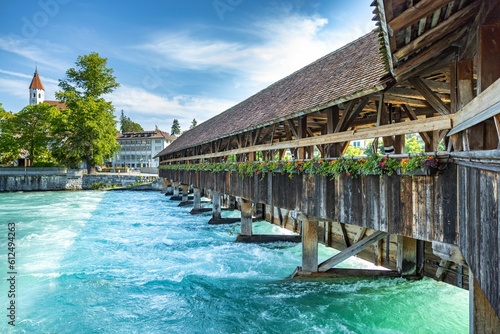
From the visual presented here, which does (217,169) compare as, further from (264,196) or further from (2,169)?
(2,169)

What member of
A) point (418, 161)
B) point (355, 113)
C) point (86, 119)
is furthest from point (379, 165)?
point (86, 119)

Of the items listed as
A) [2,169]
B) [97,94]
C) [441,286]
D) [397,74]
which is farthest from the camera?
[97,94]

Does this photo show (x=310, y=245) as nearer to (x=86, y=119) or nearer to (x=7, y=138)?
(x=86, y=119)

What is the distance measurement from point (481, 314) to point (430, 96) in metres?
2.63

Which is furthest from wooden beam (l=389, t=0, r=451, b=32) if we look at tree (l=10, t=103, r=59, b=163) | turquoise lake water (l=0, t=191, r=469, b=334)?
tree (l=10, t=103, r=59, b=163)

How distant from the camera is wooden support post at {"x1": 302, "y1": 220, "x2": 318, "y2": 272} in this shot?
7.33 m

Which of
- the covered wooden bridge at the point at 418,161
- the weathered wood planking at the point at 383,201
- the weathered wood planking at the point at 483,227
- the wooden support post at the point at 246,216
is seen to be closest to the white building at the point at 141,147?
the wooden support post at the point at 246,216

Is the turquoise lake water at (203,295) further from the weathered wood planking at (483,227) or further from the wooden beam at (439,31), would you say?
the wooden beam at (439,31)

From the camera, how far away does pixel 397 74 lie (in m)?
4.17

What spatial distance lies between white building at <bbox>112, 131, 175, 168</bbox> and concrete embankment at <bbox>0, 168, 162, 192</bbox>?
24.9 meters

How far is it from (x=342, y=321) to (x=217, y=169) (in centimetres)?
787

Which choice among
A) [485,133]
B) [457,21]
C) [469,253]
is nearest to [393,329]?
[469,253]

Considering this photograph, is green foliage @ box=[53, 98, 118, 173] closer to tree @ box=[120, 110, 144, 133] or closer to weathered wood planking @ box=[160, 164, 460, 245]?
weathered wood planking @ box=[160, 164, 460, 245]

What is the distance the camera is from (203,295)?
754cm
